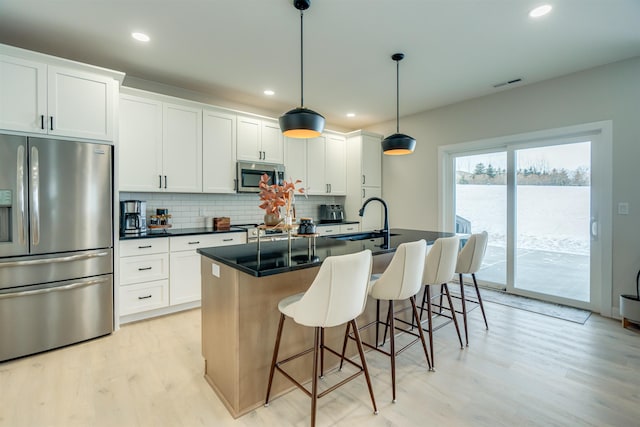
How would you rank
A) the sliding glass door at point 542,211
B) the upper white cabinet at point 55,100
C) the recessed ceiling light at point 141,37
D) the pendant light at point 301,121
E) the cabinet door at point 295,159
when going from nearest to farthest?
1. the pendant light at point 301,121
2. the upper white cabinet at point 55,100
3. the recessed ceiling light at point 141,37
4. the sliding glass door at point 542,211
5. the cabinet door at point 295,159

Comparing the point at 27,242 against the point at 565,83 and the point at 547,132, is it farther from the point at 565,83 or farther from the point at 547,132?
the point at 565,83

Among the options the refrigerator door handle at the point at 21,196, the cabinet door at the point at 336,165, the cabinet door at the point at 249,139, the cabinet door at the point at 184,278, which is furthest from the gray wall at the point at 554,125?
the refrigerator door handle at the point at 21,196

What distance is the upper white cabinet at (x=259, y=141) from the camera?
4238 mm

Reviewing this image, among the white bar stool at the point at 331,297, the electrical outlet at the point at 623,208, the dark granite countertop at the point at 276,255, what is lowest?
the white bar stool at the point at 331,297

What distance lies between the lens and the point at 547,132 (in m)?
3.72

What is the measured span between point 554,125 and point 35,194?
17.9ft

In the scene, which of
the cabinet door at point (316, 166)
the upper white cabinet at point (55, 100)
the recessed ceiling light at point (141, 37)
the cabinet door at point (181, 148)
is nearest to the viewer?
the upper white cabinet at point (55, 100)

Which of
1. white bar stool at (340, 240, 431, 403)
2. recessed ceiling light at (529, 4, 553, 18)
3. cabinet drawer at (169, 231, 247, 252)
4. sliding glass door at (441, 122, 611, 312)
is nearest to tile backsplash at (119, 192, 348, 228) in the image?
cabinet drawer at (169, 231, 247, 252)

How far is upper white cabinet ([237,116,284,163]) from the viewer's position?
4.24 meters

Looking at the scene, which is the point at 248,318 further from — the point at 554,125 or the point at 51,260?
the point at 554,125

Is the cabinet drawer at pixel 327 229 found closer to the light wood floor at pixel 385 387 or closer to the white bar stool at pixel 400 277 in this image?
the light wood floor at pixel 385 387

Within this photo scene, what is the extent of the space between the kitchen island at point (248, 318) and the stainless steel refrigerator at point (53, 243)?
4.65 ft

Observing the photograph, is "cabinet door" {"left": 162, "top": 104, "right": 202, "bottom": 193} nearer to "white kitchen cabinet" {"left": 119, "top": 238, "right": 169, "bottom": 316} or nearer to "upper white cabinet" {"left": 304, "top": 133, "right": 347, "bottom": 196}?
"white kitchen cabinet" {"left": 119, "top": 238, "right": 169, "bottom": 316}

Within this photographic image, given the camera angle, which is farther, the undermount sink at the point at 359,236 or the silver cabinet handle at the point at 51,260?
the undermount sink at the point at 359,236
